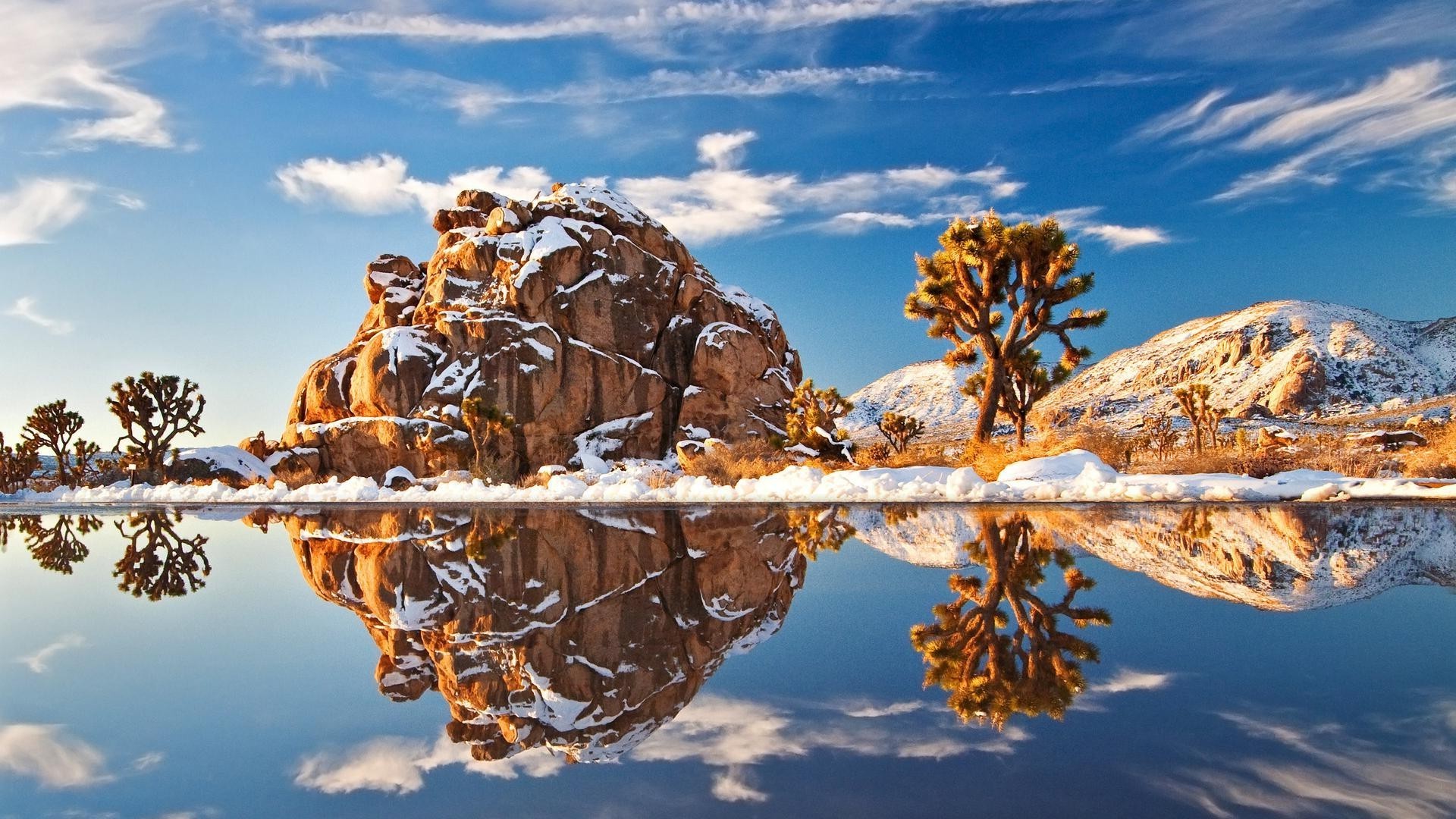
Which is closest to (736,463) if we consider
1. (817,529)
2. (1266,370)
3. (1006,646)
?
(817,529)

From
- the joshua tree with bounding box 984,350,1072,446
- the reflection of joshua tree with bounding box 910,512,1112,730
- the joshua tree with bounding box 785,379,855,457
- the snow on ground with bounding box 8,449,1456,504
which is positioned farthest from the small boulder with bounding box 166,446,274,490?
the reflection of joshua tree with bounding box 910,512,1112,730

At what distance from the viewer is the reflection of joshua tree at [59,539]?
32.2 feet

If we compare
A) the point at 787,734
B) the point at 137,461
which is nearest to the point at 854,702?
the point at 787,734

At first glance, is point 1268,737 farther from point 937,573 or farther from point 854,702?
point 937,573

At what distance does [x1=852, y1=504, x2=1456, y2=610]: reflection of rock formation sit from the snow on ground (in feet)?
3.93

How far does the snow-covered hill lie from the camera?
9819 centimetres

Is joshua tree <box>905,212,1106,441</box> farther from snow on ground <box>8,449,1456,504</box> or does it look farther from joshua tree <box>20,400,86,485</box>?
joshua tree <box>20,400,86,485</box>

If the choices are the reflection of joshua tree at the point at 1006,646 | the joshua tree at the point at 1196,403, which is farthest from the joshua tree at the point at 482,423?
the reflection of joshua tree at the point at 1006,646

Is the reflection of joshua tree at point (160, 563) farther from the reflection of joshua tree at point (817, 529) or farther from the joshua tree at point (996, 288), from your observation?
the joshua tree at point (996, 288)

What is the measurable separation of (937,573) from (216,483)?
92.1ft

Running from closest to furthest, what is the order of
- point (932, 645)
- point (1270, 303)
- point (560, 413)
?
point (932, 645) → point (560, 413) → point (1270, 303)

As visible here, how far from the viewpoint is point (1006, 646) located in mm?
3838

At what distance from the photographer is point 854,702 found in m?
3.22

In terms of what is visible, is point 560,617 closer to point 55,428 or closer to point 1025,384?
point 1025,384
